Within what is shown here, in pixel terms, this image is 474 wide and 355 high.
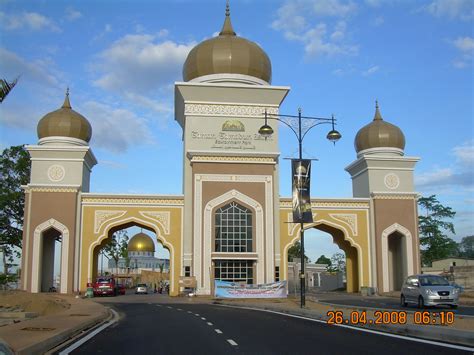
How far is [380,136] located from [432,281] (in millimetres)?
22902

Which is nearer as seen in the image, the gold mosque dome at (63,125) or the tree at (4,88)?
the tree at (4,88)

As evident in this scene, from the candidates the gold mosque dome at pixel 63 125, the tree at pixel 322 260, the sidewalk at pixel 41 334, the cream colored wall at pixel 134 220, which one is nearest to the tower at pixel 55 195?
the gold mosque dome at pixel 63 125

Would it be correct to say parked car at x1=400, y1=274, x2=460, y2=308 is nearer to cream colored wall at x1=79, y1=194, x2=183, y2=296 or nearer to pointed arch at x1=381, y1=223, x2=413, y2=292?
pointed arch at x1=381, y1=223, x2=413, y2=292

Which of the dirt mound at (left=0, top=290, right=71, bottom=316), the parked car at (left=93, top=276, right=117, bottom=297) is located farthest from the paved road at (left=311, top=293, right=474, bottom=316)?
the parked car at (left=93, top=276, right=117, bottom=297)

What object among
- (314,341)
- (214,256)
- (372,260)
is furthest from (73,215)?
(314,341)

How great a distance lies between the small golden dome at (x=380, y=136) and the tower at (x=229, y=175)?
7637mm

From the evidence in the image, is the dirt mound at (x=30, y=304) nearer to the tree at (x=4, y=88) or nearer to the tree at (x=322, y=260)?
the tree at (x=4, y=88)

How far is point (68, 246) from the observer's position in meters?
38.8

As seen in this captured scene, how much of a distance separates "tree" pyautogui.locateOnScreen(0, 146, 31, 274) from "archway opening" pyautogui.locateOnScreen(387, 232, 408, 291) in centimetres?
3105

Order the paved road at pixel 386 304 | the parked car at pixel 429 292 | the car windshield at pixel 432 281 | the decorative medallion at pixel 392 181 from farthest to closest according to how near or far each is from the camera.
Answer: the decorative medallion at pixel 392 181 < the car windshield at pixel 432 281 < the parked car at pixel 429 292 < the paved road at pixel 386 304

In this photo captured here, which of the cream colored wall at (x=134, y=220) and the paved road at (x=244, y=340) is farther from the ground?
the cream colored wall at (x=134, y=220)

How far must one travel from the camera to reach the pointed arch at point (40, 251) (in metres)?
38.2

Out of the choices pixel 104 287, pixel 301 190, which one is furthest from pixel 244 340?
pixel 104 287

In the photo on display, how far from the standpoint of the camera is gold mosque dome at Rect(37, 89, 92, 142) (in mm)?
41656
